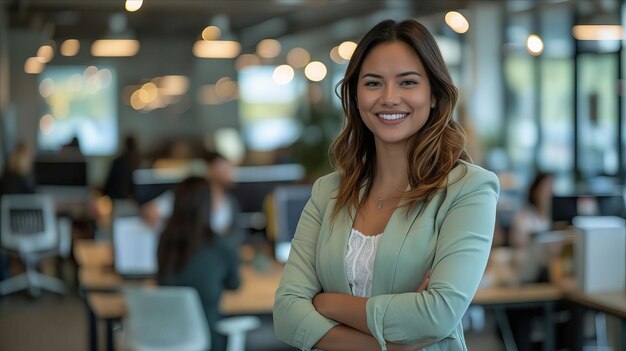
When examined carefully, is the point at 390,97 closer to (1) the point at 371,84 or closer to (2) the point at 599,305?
(1) the point at 371,84

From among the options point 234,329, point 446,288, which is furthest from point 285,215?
point 446,288

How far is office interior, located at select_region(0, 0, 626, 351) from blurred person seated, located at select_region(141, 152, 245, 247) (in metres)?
0.13

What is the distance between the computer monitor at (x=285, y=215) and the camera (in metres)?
5.94

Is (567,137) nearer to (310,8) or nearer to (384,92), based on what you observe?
(310,8)

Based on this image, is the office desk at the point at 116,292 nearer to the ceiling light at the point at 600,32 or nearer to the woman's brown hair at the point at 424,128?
the woman's brown hair at the point at 424,128

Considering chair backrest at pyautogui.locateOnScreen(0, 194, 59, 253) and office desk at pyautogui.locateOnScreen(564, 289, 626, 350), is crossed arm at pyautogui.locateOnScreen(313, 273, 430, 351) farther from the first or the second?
chair backrest at pyautogui.locateOnScreen(0, 194, 59, 253)

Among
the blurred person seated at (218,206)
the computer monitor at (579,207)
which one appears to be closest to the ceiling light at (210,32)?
the blurred person seated at (218,206)

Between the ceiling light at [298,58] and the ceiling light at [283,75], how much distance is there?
0.40ft

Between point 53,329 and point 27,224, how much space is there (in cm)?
159

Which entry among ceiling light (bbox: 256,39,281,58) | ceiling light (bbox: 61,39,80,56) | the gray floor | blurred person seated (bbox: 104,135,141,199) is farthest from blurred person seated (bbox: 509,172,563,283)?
ceiling light (bbox: 256,39,281,58)

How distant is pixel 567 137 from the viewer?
1339cm

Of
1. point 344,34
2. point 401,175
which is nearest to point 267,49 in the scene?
point 344,34

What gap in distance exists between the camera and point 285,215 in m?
5.94

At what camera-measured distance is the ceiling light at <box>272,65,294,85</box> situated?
1823 cm
